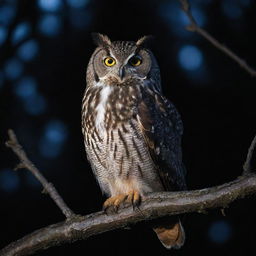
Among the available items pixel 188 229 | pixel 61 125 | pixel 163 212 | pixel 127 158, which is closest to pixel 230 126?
pixel 188 229

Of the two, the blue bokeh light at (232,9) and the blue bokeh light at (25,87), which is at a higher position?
the blue bokeh light at (25,87)

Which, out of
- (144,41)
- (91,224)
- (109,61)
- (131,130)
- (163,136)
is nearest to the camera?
(91,224)

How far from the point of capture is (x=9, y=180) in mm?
4375

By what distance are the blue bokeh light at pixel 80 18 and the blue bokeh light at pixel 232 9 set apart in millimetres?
1222

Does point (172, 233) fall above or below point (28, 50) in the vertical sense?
below

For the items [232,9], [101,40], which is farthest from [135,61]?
[232,9]

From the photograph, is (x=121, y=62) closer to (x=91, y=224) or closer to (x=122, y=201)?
(x=122, y=201)

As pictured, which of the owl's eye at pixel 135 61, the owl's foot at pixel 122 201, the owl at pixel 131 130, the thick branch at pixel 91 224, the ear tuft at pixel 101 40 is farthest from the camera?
the ear tuft at pixel 101 40

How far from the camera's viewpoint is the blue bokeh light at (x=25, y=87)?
4.58 metres

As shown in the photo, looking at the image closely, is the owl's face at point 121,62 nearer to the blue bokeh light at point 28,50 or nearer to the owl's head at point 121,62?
the owl's head at point 121,62

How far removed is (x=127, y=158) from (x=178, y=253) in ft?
6.54

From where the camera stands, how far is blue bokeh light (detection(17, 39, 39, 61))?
4609mm

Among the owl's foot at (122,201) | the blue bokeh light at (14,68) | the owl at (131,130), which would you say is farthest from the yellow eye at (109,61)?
the blue bokeh light at (14,68)

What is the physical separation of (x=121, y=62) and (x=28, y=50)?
191cm
